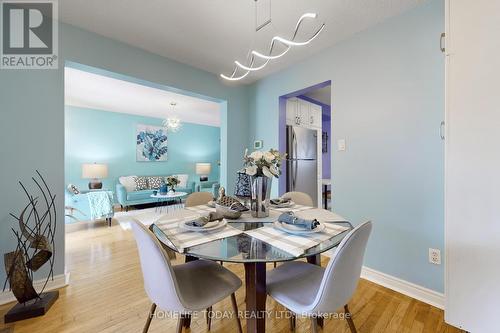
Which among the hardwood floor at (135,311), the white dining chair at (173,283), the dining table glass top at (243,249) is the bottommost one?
the hardwood floor at (135,311)

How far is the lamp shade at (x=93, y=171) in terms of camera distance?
462 cm

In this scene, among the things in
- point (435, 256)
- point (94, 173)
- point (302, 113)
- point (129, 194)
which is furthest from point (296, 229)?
point (94, 173)

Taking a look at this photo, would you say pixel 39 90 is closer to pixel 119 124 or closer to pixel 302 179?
pixel 302 179

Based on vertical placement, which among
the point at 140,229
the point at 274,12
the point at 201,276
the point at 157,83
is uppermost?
the point at 274,12

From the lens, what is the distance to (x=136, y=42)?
2.35 meters

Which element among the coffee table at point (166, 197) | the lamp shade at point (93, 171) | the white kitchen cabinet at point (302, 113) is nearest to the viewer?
the white kitchen cabinet at point (302, 113)

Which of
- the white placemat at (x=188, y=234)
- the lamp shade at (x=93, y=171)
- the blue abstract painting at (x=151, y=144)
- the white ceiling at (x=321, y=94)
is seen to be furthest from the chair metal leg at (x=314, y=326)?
the blue abstract painting at (x=151, y=144)

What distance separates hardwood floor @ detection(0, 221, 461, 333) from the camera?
146 cm

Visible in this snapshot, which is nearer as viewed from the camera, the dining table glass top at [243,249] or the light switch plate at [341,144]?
the dining table glass top at [243,249]

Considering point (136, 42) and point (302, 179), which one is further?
point (302, 179)

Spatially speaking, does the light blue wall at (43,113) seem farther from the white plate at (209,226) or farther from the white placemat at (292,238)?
the white placemat at (292,238)

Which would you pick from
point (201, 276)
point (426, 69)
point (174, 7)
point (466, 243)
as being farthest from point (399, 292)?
point (174, 7)

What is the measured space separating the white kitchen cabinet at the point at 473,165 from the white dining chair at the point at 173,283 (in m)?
1.36

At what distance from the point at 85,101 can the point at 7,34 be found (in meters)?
3.17
